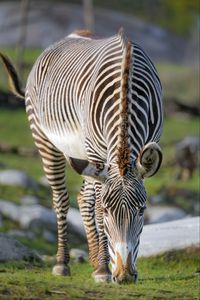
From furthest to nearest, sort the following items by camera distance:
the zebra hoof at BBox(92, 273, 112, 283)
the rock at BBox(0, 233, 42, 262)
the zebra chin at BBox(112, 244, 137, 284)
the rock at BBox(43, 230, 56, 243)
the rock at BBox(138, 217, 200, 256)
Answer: the rock at BBox(43, 230, 56, 243) < the rock at BBox(138, 217, 200, 256) < the rock at BBox(0, 233, 42, 262) < the zebra hoof at BBox(92, 273, 112, 283) < the zebra chin at BBox(112, 244, 137, 284)

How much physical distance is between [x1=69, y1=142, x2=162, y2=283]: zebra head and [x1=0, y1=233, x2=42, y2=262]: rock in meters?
3.14

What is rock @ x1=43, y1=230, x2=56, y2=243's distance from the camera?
15184 mm

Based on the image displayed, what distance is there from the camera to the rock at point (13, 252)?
11680 millimetres

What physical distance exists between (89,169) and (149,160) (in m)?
0.51

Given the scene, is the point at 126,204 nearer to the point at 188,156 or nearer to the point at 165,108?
the point at 188,156

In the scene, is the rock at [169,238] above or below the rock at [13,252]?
above

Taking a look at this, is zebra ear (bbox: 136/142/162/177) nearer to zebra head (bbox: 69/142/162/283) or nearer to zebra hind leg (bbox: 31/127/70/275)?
zebra head (bbox: 69/142/162/283)

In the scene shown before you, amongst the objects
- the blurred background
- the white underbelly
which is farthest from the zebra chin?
the blurred background

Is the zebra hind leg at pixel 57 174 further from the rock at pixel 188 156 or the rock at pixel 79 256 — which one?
the rock at pixel 188 156

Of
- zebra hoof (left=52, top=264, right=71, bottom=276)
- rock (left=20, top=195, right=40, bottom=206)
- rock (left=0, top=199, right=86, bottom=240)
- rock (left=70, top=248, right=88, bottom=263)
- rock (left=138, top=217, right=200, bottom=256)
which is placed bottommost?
zebra hoof (left=52, top=264, right=71, bottom=276)

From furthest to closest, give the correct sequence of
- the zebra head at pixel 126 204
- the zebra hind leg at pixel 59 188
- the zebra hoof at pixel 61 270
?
the zebra hind leg at pixel 59 188 < the zebra hoof at pixel 61 270 < the zebra head at pixel 126 204

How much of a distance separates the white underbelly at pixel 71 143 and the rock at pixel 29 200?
18.8 ft

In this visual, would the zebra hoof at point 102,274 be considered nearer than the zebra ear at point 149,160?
No

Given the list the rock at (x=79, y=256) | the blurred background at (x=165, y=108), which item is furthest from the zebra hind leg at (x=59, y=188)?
the blurred background at (x=165, y=108)
